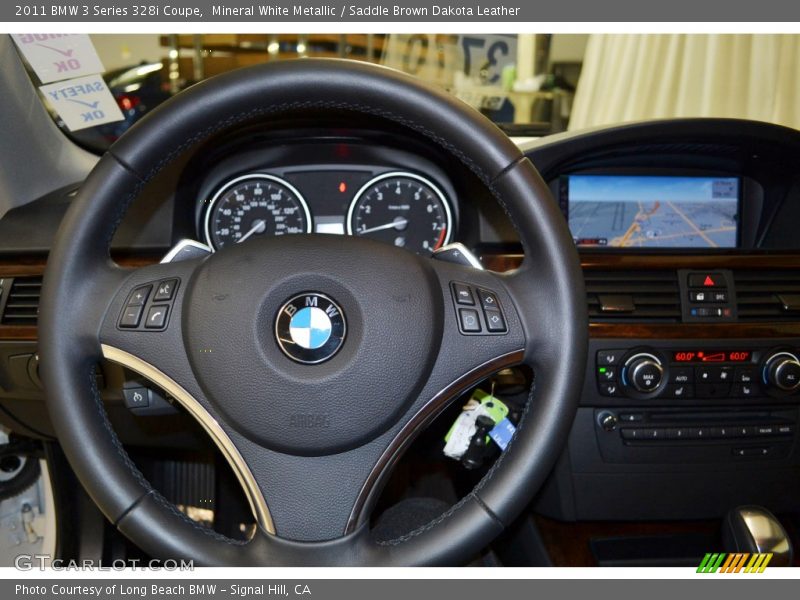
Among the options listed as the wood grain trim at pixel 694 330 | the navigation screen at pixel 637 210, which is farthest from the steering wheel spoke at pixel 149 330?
the navigation screen at pixel 637 210

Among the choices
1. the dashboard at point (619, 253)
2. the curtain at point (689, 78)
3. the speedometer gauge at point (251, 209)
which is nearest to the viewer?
the dashboard at point (619, 253)

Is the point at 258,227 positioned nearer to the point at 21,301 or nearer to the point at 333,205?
the point at 333,205

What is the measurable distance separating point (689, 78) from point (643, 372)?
1470 millimetres

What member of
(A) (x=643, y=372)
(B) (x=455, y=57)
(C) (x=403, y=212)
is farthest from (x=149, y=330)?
(B) (x=455, y=57)

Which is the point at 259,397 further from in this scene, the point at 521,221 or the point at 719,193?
the point at 719,193

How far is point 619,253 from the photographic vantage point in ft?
4.11

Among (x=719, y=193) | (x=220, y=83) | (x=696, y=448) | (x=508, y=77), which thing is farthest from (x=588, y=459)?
(x=508, y=77)

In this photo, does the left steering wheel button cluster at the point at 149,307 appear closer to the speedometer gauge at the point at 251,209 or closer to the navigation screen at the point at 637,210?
the speedometer gauge at the point at 251,209

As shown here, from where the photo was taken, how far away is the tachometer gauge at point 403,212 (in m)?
1.37

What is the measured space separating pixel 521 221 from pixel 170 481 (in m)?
1.21

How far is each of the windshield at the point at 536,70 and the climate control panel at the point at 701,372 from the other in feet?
1.71

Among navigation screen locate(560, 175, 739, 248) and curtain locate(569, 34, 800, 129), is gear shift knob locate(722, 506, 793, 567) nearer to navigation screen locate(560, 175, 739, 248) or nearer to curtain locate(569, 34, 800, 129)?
navigation screen locate(560, 175, 739, 248)

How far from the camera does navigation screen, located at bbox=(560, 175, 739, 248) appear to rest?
4.56 ft

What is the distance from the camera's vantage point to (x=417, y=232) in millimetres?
1395
